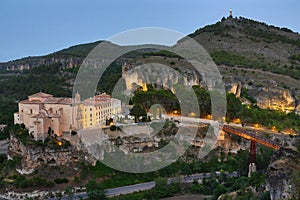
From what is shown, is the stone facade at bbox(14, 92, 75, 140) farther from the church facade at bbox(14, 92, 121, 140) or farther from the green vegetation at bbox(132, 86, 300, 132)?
the green vegetation at bbox(132, 86, 300, 132)

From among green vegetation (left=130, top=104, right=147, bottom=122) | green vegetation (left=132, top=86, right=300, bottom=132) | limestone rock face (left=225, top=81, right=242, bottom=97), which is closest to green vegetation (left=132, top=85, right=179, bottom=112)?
green vegetation (left=132, top=86, right=300, bottom=132)

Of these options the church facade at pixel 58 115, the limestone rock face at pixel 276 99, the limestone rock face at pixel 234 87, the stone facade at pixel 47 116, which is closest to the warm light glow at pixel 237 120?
the limestone rock face at pixel 276 99

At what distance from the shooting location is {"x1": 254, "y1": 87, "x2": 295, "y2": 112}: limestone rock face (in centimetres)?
3800

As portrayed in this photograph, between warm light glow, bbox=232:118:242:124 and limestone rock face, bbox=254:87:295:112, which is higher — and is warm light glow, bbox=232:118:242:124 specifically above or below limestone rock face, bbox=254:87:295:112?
below

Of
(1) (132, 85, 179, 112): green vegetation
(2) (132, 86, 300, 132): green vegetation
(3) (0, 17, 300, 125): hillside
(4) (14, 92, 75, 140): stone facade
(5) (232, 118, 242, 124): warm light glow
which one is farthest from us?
(3) (0, 17, 300, 125): hillside

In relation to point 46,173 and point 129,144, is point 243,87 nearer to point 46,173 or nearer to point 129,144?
point 129,144

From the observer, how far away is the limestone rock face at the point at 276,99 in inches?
1496

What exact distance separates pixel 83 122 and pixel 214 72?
65.2 ft

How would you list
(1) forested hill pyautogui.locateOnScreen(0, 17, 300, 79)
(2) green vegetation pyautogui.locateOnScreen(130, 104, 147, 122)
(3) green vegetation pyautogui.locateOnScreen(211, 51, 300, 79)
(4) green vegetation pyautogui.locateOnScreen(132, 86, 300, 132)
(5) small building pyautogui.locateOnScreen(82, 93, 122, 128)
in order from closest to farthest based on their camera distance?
(5) small building pyautogui.locateOnScreen(82, 93, 122, 128)
(2) green vegetation pyautogui.locateOnScreen(130, 104, 147, 122)
(4) green vegetation pyautogui.locateOnScreen(132, 86, 300, 132)
(3) green vegetation pyautogui.locateOnScreen(211, 51, 300, 79)
(1) forested hill pyautogui.locateOnScreen(0, 17, 300, 79)

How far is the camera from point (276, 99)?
38.5m

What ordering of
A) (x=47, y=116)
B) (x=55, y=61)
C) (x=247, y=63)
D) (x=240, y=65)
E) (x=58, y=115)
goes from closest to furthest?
(x=47, y=116), (x=58, y=115), (x=240, y=65), (x=247, y=63), (x=55, y=61)

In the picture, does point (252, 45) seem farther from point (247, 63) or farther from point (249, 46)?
point (247, 63)

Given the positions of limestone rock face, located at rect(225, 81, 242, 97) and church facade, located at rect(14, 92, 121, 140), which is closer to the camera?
church facade, located at rect(14, 92, 121, 140)

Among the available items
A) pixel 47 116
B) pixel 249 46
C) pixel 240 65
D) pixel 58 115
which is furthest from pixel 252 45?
pixel 47 116
